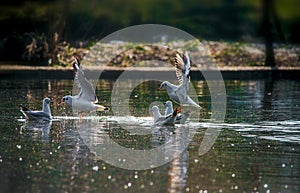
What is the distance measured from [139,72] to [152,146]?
13.1 metres

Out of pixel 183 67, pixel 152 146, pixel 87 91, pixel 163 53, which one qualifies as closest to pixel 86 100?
pixel 87 91

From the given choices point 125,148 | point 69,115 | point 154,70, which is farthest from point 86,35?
point 125,148

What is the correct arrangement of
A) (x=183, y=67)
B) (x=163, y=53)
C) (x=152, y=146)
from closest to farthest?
(x=152, y=146) < (x=183, y=67) < (x=163, y=53)

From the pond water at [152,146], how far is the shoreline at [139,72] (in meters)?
6.19

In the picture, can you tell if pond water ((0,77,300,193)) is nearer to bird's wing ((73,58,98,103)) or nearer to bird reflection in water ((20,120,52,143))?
bird reflection in water ((20,120,52,143))

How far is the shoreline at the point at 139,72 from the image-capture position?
2508 cm

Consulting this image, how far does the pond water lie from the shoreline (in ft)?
20.3

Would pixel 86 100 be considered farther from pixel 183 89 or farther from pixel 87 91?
pixel 183 89

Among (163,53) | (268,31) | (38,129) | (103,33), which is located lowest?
(38,129)

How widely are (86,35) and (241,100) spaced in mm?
10580

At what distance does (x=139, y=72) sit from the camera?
25.5m

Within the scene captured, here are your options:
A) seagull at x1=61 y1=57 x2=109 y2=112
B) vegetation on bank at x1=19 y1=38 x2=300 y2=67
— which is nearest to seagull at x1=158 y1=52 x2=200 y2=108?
seagull at x1=61 y1=57 x2=109 y2=112

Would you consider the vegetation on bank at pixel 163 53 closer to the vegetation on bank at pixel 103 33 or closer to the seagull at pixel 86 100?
the vegetation on bank at pixel 103 33

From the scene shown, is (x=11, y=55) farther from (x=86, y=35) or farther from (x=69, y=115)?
(x=69, y=115)
